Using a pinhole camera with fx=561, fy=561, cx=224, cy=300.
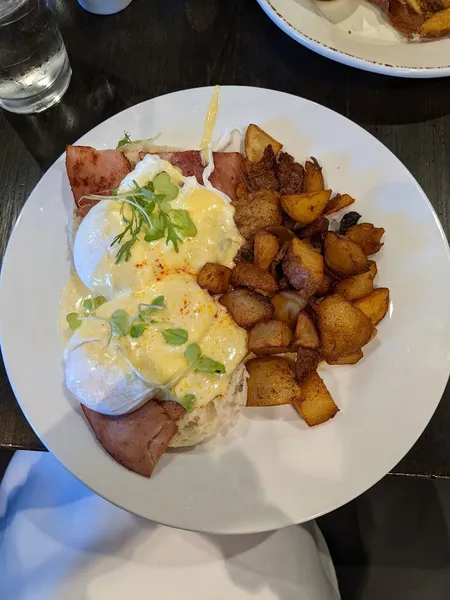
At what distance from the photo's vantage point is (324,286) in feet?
4.75

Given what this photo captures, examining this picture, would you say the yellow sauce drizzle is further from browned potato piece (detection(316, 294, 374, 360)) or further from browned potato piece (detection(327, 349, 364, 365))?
browned potato piece (detection(327, 349, 364, 365))

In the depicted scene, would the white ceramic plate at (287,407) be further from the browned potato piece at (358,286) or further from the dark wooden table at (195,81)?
the dark wooden table at (195,81)

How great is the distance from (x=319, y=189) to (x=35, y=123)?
994mm

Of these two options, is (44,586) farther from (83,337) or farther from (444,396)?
(444,396)

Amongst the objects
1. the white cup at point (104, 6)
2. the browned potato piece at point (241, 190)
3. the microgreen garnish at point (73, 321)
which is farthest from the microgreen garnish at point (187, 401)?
the white cup at point (104, 6)

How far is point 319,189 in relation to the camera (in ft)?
4.98

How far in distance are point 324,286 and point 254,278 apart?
184mm

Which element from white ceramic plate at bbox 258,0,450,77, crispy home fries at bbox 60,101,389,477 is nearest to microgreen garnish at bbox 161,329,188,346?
crispy home fries at bbox 60,101,389,477

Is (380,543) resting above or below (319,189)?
below

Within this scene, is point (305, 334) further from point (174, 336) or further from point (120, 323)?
point (120, 323)

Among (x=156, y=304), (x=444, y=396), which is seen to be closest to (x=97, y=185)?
(x=156, y=304)

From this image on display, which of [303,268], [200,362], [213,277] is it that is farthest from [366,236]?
[200,362]

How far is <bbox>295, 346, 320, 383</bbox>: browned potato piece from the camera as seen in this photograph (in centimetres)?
137

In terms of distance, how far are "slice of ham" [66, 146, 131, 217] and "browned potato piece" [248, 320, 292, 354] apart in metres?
0.57
